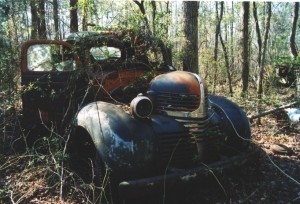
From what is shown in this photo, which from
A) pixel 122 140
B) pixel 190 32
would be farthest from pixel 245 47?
pixel 122 140

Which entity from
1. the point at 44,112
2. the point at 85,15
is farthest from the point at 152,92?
the point at 85,15

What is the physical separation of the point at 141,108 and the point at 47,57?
2.35 meters

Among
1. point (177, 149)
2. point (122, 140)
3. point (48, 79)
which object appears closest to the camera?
point (122, 140)

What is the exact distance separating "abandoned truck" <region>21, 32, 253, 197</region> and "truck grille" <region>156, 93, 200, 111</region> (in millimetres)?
12

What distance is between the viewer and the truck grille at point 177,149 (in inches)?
150

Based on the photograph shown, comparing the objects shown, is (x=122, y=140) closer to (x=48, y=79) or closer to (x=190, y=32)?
(x=48, y=79)

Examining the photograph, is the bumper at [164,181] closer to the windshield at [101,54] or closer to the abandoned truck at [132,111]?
the abandoned truck at [132,111]

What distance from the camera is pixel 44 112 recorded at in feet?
18.1

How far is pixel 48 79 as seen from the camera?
5.31 meters

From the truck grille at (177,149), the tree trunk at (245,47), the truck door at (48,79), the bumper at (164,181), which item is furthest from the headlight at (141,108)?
the tree trunk at (245,47)

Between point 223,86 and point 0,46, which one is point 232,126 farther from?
point 223,86

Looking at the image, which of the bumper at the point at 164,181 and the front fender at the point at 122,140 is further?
the front fender at the point at 122,140

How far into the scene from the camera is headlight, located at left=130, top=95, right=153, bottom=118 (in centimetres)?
388

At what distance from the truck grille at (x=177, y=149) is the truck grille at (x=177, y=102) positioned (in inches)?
14.2
